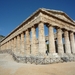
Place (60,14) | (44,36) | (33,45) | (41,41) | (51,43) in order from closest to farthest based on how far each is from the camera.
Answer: (41,41), (44,36), (51,43), (33,45), (60,14)

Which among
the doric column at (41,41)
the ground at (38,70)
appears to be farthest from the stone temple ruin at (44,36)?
the ground at (38,70)

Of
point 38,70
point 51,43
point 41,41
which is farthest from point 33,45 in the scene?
point 38,70

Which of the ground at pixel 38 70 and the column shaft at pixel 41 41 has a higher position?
the column shaft at pixel 41 41

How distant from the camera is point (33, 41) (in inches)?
947

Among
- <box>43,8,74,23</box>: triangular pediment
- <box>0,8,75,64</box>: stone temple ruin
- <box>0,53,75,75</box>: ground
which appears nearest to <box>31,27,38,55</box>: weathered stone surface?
<box>0,8,75,64</box>: stone temple ruin

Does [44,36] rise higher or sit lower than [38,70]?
higher

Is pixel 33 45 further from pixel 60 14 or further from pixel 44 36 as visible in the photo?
pixel 60 14

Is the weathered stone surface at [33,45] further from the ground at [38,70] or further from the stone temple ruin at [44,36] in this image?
the ground at [38,70]

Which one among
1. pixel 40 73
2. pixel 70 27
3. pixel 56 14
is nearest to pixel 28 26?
pixel 56 14

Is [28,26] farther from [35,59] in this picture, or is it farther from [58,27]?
[35,59]

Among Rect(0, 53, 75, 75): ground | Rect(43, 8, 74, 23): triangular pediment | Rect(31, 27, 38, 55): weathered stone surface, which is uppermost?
Rect(43, 8, 74, 23): triangular pediment

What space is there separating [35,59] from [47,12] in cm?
1130

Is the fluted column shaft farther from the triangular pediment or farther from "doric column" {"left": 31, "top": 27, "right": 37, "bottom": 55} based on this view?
the triangular pediment

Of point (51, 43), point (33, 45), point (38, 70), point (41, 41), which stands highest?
point (41, 41)
